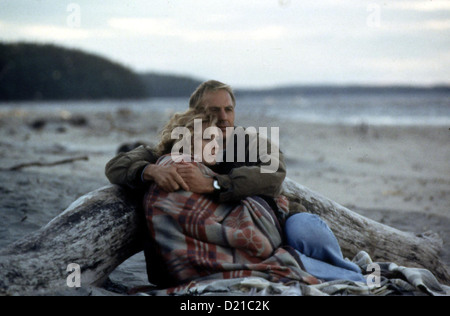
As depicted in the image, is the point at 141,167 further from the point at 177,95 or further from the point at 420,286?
the point at 177,95

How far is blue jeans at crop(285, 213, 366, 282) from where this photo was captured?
3.15 m

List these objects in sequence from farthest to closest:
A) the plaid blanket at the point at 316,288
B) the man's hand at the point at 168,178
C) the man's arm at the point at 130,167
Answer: the man's arm at the point at 130,167 < the man's hand at the point at 168,178 < the plaid blanket at the point at 316,288

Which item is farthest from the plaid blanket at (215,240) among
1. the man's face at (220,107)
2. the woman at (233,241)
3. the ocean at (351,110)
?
the ocean at (351,110)

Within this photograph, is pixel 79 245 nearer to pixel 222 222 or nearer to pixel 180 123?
pixel 222 222

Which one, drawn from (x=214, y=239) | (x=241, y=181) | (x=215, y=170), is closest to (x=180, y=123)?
(x=215, y=170)

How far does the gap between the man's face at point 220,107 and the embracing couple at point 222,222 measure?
140 millimetres

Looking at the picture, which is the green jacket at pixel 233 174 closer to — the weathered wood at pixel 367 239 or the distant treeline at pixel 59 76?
the weathered wood at pixel 367 239

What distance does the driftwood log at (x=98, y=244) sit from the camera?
9.50 ft

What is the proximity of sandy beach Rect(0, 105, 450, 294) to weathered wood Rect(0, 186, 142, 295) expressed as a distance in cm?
60

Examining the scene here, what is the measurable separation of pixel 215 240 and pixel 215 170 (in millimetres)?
637

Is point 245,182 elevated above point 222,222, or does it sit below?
above

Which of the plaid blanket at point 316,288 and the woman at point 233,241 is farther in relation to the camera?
the woman at point 233,241

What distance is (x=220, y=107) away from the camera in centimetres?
357
